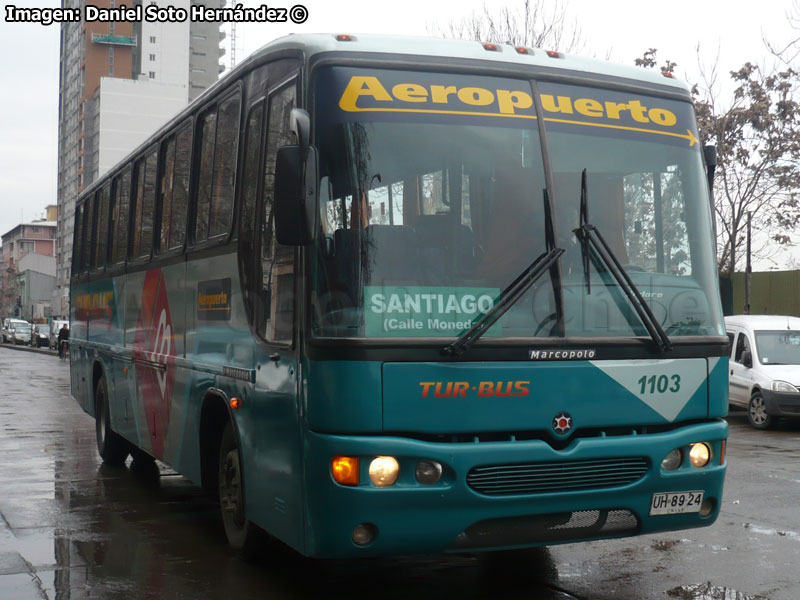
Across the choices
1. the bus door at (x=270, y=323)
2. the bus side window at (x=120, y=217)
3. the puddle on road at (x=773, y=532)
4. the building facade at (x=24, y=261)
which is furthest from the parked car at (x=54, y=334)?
the bus door at (x=270, y=323)

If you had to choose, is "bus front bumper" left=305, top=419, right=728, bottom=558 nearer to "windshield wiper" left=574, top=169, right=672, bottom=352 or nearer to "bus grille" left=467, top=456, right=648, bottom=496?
"bus grille" left=467, top=456, right=648, bottom=496

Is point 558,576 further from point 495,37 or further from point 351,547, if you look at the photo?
point 495,37

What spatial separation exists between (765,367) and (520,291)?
12.8m

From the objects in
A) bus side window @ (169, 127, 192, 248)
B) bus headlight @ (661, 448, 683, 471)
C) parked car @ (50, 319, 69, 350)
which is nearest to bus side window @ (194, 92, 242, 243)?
bus side window @ (169, 127, 192, 248)

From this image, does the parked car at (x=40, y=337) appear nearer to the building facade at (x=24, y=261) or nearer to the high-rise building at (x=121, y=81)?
the high-rise building at (x=121, y=81)

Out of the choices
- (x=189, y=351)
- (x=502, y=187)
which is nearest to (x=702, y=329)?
(x=502, y=187)

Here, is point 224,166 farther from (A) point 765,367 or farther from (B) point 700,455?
(A) point 765,367

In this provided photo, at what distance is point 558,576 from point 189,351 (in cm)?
305

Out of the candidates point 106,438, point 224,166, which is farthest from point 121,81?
point 224,166

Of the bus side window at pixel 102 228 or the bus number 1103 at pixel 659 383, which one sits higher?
the bus side window at pixel 102 228

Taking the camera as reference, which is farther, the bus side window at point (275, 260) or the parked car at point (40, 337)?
the parked car at point (40, 337)

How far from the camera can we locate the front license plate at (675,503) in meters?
5.95

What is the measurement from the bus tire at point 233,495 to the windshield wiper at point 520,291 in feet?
6.61

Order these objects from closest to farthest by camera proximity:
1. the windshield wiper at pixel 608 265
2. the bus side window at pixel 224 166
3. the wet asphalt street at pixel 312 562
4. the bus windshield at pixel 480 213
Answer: the bus windshield at pixel 480 213, the windshield wiper at pixel 608 265, the wet asphalt street at pixel 312 562, the bus side window at pixel 224 166
